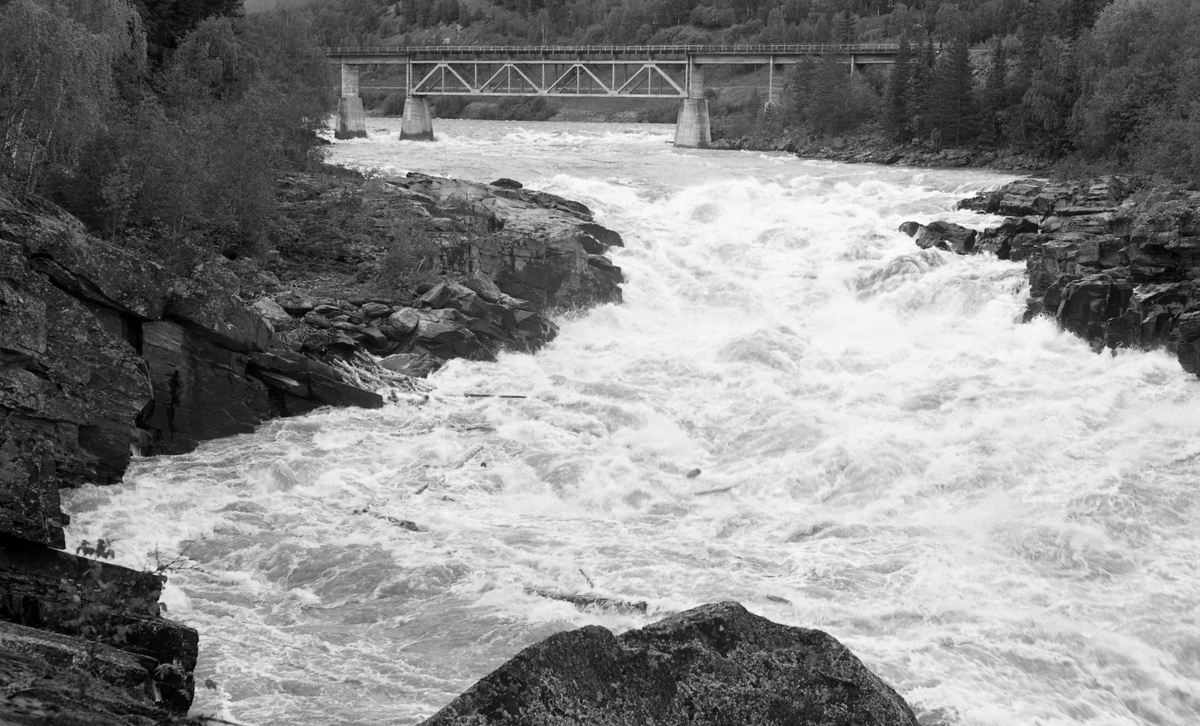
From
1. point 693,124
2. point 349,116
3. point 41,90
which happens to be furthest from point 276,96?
point 349,116

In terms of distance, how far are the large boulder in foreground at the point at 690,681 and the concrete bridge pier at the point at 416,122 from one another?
3224 inches

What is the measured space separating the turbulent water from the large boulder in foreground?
24.3 ft

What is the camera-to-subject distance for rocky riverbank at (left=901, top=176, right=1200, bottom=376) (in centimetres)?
2798

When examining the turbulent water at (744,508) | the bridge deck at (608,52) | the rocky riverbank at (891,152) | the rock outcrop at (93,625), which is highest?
the bridge deck at (608,52)

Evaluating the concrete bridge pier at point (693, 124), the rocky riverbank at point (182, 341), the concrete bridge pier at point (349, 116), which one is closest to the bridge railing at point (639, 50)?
the concrete bridge pier at point (349, 116)

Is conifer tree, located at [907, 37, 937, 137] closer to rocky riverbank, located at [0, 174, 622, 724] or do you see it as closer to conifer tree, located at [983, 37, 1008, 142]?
conifer tree, located at [983, 37, 1008, 142]

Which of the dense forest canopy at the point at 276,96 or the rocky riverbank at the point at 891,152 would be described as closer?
the dense forest canopy at the point at 276,96

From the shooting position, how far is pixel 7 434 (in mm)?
12938

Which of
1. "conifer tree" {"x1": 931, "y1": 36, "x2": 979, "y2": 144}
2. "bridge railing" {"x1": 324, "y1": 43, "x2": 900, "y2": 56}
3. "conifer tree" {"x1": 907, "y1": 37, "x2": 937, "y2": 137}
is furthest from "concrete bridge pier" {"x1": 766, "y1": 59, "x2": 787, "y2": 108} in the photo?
"conifer tree" {"x1": 931, "y1": 36, "x2": 979, "y2": 144}

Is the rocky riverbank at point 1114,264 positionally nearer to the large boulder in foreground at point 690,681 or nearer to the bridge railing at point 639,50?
the large boulder in foreground at point 690,681

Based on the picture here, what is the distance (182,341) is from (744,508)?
10.8m

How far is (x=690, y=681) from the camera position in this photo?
19.9ft

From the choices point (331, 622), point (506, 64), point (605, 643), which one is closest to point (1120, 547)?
point (331, 622)

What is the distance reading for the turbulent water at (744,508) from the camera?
14422mm
